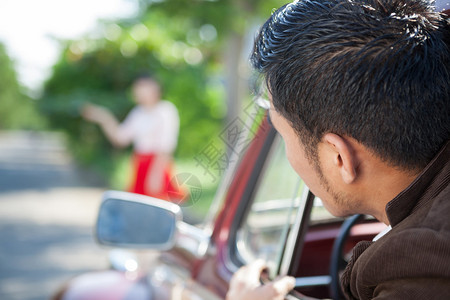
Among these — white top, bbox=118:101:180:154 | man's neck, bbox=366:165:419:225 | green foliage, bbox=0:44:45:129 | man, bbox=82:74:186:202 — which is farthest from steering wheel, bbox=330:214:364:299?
green foliage, bbox=0:44:45:129

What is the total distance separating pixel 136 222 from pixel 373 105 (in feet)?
4.64

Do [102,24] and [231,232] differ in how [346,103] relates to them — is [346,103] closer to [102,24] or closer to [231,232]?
[231,232]

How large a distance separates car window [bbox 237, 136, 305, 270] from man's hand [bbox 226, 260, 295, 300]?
0.55ft

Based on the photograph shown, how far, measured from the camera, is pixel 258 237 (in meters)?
2.04


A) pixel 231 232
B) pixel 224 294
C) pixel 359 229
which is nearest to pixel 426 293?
pixel 224 294

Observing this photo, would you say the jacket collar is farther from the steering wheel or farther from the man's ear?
the steering wheel

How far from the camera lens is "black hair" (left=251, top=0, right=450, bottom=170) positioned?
3.16 ft

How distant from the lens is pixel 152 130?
5.48m

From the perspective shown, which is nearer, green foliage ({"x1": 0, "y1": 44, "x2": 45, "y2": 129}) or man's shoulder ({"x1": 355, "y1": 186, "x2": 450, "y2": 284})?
man's shoulder ({"x1": 355, "y1": 186, "x2": 450, "y2": 284})

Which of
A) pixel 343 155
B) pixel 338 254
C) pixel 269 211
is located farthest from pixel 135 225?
pixel 343 155

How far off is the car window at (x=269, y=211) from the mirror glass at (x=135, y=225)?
282 mm

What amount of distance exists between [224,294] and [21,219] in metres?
8.28

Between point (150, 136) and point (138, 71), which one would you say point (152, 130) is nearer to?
point (150, 136)

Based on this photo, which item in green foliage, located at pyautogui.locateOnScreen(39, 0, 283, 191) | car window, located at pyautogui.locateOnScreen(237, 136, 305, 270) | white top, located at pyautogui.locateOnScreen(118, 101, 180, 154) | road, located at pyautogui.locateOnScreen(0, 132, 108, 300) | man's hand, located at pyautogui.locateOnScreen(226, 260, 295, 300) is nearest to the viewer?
man's hand, located at pyautogui.locateOnScreen(226, 260, 295, 300)
